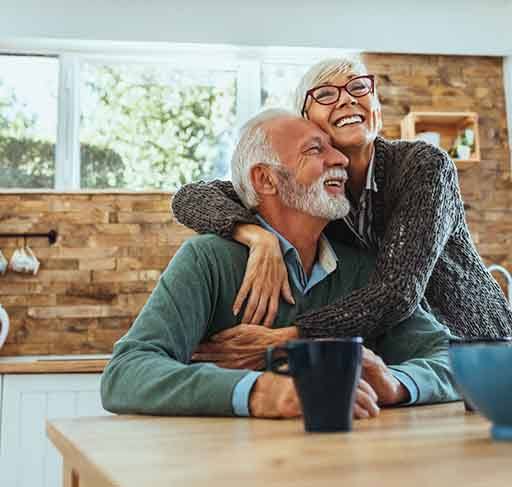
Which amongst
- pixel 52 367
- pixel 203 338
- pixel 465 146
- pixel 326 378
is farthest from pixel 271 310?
pixel 465 146

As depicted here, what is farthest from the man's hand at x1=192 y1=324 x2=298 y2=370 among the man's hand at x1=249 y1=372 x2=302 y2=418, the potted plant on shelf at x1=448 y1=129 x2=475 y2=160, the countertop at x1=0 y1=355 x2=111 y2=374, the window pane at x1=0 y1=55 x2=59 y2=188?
the potted plant on shelf at x1=448 y1=129 x2=475 y2=160

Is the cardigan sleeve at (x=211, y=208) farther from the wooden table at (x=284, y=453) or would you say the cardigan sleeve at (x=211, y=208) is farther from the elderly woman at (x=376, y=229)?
the wooden table at (x=284, y=453)

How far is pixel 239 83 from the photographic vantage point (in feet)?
12.4

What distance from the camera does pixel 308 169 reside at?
1.47 m

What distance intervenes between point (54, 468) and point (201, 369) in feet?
6.23

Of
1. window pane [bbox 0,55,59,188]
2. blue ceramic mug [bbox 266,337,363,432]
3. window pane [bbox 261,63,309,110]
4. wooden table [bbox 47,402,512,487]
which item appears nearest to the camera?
wooden table [bbox 47,402,512,487]

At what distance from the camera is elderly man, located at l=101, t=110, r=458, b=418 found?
921 mm

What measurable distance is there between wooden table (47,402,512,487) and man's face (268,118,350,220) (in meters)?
0.66

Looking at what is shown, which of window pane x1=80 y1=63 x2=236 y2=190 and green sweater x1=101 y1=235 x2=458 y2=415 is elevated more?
window pane x1=80 y1=63 x2=236 y2=190

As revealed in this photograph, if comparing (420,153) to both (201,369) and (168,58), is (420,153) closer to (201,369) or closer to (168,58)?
(201,369)

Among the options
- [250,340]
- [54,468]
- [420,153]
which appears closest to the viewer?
[250,340]

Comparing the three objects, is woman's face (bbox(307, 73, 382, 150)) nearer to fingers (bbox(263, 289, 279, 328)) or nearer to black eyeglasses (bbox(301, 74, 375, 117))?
black eyeglasses (bbox(301, 74, 375, 117))

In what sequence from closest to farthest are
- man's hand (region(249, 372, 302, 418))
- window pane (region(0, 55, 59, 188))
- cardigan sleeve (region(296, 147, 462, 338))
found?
man's hand (region(249, 372, 302, 418)) < cardigan sleeve (region(296, 147, 462, 338)) < window pane (region(0, 55, 59, 188))

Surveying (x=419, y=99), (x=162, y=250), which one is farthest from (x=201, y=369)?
(x=419, y=99)
